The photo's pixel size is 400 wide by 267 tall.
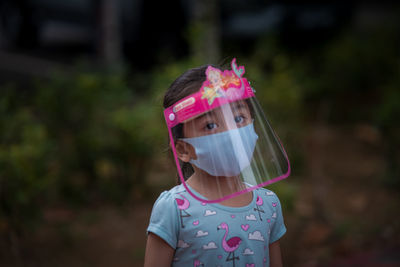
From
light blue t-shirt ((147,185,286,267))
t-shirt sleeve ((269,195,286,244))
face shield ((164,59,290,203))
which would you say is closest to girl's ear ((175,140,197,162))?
face shield ((164,59,290,203))

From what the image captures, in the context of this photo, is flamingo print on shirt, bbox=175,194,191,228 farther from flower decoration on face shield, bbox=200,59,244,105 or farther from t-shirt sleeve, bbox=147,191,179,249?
flower decoration on face shield, bbox=200,59,244,105

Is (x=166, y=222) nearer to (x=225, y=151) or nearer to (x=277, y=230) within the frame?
(x=225, y=151)

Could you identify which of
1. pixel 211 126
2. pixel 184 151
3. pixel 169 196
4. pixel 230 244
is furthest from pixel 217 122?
pixel 230 244

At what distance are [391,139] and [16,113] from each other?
3.09 metres

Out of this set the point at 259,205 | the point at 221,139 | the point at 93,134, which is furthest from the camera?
the point at 93,134

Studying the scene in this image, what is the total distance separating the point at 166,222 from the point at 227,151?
286mm

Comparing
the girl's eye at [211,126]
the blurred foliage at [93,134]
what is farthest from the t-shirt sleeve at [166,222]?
the blurred foliage at [93,134]

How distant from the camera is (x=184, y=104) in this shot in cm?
144

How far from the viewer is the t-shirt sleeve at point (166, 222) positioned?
1.40m

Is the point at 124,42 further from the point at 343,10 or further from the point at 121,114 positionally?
the point at 121,114

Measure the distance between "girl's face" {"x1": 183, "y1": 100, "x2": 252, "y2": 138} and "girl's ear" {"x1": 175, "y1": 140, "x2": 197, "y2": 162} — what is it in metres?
0.04

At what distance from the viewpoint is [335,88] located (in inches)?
253

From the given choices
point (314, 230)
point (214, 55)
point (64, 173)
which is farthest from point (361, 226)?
point (64, 173)

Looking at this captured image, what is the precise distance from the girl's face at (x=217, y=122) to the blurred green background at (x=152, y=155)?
14.7 inches
